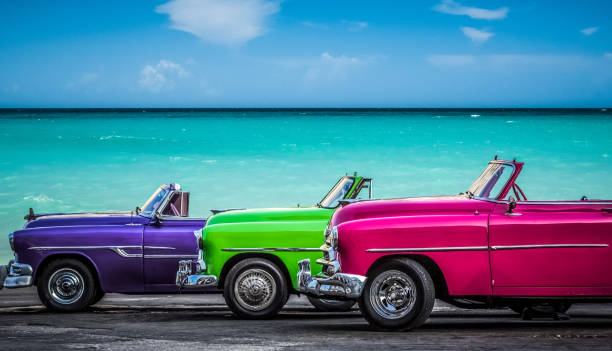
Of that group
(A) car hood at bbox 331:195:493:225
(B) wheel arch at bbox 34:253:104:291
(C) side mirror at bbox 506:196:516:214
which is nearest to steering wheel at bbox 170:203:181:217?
(B) wheel arch at bbox 34:253:104:291

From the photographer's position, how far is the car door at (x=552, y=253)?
9.39m

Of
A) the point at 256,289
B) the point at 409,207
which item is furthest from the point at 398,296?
the point at 256,289

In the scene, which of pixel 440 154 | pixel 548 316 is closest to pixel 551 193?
pixel 440 154

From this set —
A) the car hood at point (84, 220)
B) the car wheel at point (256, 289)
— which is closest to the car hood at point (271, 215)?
the car wheel at point (256, 289)

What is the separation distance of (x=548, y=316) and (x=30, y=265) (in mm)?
7240

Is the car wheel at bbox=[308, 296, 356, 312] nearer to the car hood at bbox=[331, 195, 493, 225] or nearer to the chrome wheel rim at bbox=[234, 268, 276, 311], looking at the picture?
the chrome wheel rim at bbox=[234, 268, 276, 311]

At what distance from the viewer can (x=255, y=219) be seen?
1203cm

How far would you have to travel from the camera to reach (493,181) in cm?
1023

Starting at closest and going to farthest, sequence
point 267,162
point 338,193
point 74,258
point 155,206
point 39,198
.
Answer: point 338,193 → point 74,258 → point 155,206 → point 39,198 → point 267,162

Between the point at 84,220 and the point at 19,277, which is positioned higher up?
the point at 84,220

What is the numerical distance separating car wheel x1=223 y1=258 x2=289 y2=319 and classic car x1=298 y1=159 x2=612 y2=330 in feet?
6.11

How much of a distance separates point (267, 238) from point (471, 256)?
124 inches

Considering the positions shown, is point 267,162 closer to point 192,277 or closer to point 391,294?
point 192,277

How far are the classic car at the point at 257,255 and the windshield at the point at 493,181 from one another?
2.33 m
